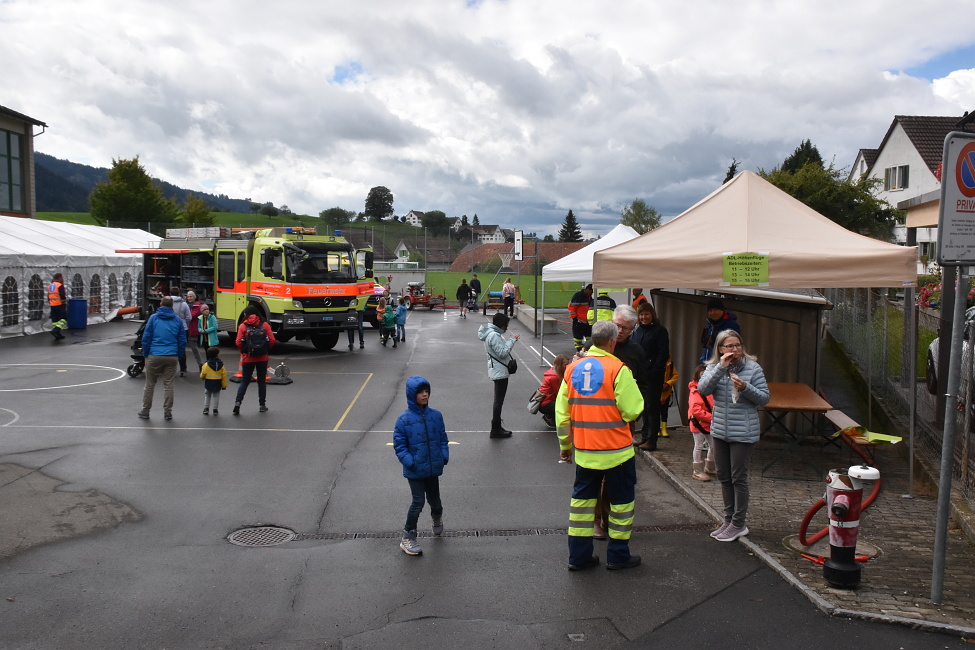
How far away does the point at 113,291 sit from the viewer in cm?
3031

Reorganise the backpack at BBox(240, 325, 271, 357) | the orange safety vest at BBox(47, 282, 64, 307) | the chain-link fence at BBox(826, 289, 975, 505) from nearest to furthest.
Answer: the chain-link fence at BBox(826, 289, 975, 505)
the backpack at BBox(240, 325, 271, 357)
the orange safety vest at BBox(47, 282, 64, 307)

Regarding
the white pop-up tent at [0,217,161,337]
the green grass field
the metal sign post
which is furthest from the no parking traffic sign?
the green grass field

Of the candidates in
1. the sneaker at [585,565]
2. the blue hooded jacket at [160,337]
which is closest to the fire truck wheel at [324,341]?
the blue hooded jacket at [160,337]

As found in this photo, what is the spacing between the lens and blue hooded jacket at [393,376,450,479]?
6441mm

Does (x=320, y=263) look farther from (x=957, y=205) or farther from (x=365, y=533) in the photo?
(x=957, y=205)

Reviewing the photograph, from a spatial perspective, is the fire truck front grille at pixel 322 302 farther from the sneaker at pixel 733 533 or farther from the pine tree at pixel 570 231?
the pine tree at pixel 570 231

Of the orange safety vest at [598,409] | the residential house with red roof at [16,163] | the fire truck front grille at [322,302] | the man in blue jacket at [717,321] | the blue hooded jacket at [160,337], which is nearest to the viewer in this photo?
the orange safety vest at [598,409]

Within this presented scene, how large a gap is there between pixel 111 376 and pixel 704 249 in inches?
484

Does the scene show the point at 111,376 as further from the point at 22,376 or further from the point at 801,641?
the point at 801,641

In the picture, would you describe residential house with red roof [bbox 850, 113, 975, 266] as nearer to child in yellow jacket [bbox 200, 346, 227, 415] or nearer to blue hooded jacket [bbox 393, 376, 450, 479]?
child in yellow jacket [bbox 200, 346, 227, 415]

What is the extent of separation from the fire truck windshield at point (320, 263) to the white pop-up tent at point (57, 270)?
8910mm

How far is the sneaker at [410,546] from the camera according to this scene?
→ 6.36 m

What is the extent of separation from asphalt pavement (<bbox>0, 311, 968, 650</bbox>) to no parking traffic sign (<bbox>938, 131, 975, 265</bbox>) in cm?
233

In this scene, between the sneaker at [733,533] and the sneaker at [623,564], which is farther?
the sneaker at [733,533]
